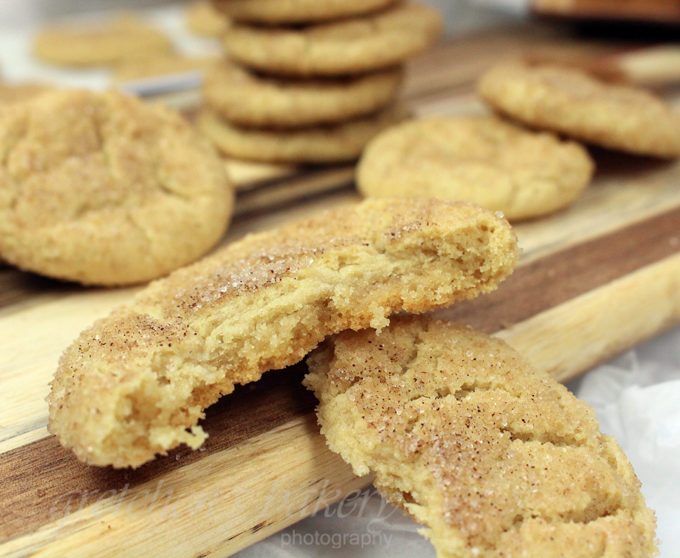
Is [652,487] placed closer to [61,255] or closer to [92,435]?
[92,435]

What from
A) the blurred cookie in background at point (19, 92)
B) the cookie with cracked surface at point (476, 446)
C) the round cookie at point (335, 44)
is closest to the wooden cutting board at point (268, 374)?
the cookie with cracked surface at point (476, 446)

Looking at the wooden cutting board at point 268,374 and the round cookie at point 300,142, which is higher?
the round cookie at point 300,142

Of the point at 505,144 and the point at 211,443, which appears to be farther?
the point at 505,144

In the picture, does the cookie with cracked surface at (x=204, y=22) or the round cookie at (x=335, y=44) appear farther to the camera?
the cookie with cracked surface at (x=204, y=22)

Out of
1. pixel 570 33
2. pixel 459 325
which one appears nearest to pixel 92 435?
pixel 459 325

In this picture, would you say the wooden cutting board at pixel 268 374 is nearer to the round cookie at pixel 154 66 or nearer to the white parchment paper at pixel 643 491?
the white parchment paper at pixel 643 491

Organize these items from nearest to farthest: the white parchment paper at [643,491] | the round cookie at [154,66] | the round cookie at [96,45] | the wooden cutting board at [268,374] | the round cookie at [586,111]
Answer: the wooden cutting board at [268,374]
the white parchment paper at [643,491]
the round cookie at [586,111]
the round cookie at [154,66]
the round cookie at [96,45]

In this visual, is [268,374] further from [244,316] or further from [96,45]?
[96,45]
